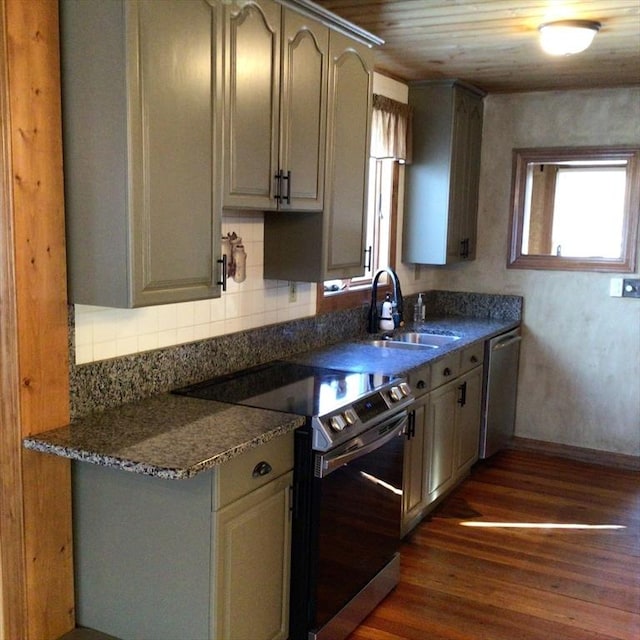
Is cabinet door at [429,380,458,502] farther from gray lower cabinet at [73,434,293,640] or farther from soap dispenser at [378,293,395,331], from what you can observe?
gray lower cabinet at [73,434,293,640]

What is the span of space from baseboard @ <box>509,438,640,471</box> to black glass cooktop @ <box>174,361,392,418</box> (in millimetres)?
2383

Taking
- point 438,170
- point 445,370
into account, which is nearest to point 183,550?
point 445,370

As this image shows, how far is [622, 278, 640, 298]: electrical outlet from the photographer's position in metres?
4.61

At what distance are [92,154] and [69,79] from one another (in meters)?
0.22

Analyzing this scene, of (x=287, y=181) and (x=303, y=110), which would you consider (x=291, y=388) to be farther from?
(x=303, y=110)

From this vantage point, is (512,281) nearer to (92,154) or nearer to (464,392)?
(464,392)

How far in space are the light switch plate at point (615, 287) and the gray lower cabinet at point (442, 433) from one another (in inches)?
42.0

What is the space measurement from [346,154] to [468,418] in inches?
70.5

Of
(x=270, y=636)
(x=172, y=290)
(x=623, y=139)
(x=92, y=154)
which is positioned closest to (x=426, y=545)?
(x=270, y=636)

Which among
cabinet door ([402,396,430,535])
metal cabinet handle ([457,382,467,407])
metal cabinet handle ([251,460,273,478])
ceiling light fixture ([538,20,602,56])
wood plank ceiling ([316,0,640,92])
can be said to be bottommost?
cabinet door ([402,396,430,535])

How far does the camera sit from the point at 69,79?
80.2 inches

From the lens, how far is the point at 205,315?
2.87 meters

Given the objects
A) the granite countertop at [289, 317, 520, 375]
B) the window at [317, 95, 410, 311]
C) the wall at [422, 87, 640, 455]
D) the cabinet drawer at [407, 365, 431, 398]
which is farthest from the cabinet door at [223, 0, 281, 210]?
the wall at [422, 87, 640, 455]

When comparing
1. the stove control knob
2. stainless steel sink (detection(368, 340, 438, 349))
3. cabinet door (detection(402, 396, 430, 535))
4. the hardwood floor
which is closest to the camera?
the stove control knob
